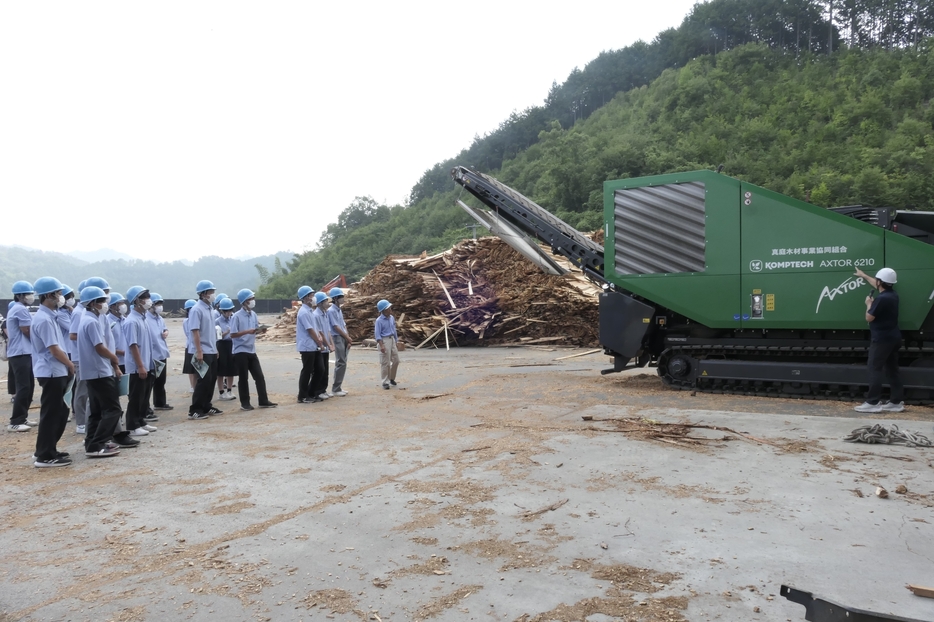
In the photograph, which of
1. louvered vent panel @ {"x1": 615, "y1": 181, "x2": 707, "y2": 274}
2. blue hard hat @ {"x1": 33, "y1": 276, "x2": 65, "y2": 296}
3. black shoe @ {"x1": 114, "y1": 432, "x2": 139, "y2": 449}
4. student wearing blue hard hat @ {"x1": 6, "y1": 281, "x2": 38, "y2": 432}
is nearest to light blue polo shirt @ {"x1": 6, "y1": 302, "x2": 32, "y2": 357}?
student wearing blue hard hat @ {"x1": 6, "y1": 281, "x2": 38, "y2": 432}

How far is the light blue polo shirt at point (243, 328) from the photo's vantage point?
1062 cm

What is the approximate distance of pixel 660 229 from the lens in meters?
10.8

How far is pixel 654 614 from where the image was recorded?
11.0ft

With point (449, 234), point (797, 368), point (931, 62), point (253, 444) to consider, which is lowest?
point (253, 444)

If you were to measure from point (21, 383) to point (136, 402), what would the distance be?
1976 mm

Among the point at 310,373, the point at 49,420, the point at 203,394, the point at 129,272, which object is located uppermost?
the point at 129,272

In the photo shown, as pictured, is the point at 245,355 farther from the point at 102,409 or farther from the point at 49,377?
the point at 49,377

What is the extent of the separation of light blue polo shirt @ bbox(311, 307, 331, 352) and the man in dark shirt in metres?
8.57

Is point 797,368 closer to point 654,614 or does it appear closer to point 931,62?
point 654,614

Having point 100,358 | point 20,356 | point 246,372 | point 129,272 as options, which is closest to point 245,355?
point 246,372

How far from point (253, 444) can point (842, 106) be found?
5578 cm

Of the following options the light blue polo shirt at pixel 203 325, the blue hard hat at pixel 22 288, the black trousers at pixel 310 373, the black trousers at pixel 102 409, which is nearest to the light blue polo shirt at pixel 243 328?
the light blue polo shirt at pixel 203 325

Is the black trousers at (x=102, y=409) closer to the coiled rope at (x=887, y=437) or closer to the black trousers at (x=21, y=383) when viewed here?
the black trousers at (x=21, y=383)

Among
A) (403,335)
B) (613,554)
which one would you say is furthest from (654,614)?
(403,335)
